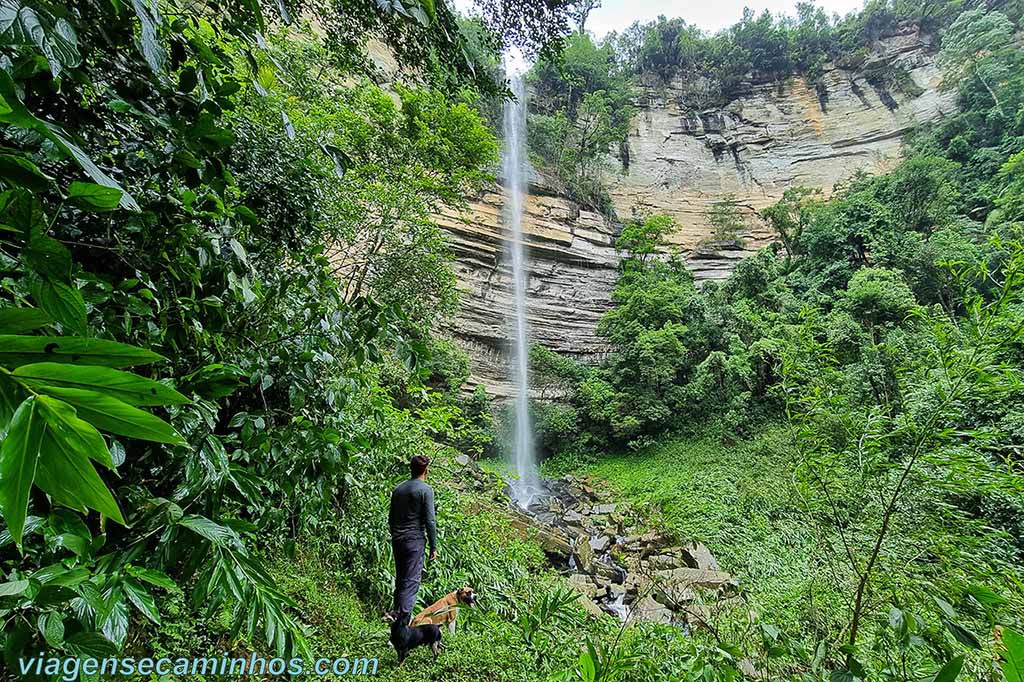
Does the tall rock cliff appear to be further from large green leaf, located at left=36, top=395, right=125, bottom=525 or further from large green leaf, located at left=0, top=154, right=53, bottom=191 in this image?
large green leaf, located at left=36, top=395, right=125, bottom=525

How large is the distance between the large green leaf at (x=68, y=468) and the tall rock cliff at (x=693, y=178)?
1258 centimetres

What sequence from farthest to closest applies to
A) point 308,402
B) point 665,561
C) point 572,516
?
point 572,516, point 665,561, point 308,402

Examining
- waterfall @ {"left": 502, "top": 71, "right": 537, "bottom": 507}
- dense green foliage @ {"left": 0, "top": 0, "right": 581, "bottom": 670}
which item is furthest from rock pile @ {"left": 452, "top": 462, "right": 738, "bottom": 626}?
dense green foliage @ {"left": 0, "top": 0, "right": 581, "bottom": 670}

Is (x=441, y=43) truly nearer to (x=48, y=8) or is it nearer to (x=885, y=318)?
(x=48, y=8)

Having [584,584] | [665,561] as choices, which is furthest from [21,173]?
[665,561]

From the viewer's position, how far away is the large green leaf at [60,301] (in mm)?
444

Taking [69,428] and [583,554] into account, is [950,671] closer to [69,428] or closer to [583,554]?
[69,428]

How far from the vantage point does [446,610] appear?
232cm

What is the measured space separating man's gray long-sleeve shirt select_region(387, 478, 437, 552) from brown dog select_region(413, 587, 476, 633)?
0.93ft

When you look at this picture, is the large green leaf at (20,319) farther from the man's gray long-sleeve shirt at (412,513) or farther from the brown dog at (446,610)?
the brown dog at (446,610)

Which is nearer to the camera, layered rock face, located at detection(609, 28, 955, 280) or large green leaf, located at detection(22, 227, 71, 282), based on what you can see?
large green leaf, located at detection(22, 227, 71, 282)

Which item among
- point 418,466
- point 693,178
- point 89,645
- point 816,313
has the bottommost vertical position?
point 418,466

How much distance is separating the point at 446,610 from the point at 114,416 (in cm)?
247

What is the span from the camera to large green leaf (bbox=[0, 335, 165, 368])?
10.4 inches
